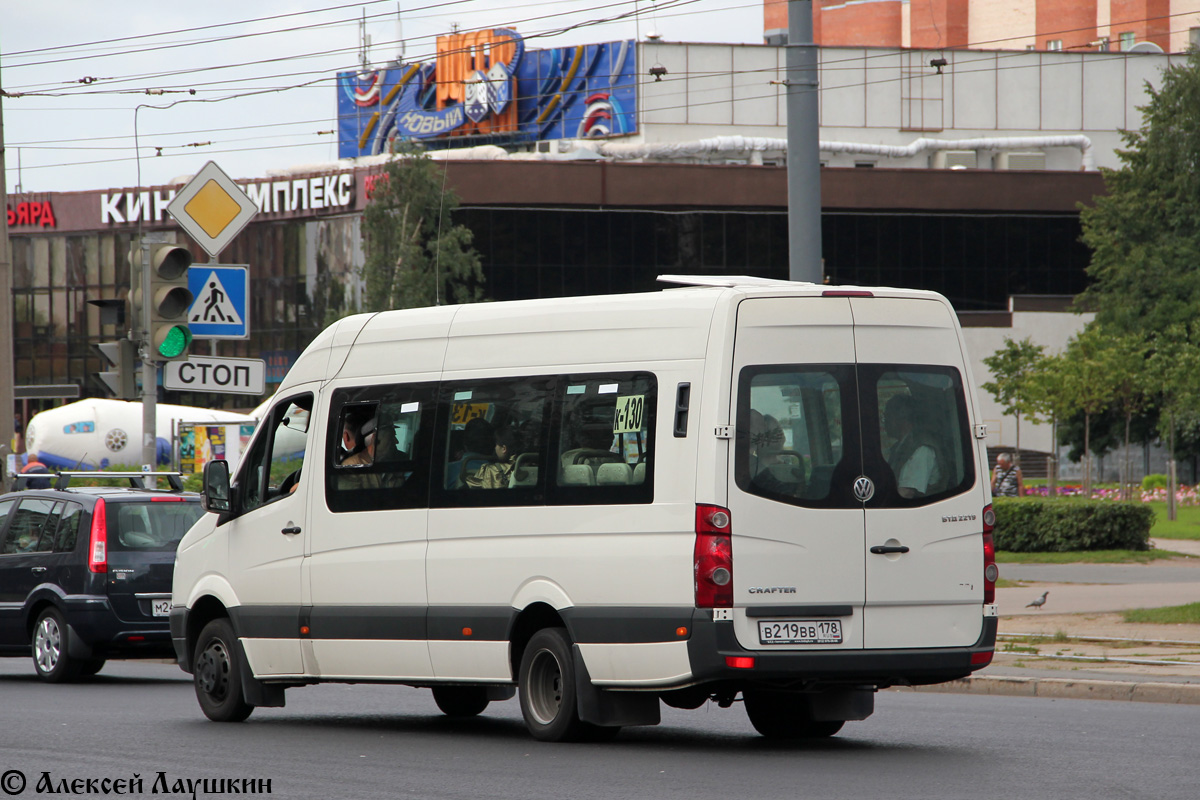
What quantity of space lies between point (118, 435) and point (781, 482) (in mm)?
38183

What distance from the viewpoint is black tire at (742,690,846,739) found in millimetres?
10172

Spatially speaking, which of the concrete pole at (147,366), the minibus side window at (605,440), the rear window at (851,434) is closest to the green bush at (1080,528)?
the concrete pole at (147,366)

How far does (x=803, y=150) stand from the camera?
1489 cm

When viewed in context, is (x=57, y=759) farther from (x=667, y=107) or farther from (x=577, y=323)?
(x=667, y=107)

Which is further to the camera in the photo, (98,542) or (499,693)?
(98,542)

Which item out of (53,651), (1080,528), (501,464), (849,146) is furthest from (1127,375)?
(501,464)

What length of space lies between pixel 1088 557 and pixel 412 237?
38682 mm

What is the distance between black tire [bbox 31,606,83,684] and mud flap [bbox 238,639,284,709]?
12.2 feet

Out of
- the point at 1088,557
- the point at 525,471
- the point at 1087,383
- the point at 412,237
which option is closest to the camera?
the point at 525,471

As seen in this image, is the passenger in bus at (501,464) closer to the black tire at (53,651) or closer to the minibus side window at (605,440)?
the minibus side window at (605,440)

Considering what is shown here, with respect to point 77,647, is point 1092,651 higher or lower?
lower

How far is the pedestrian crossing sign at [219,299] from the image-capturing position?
15.5m

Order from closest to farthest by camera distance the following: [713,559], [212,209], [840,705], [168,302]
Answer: [713,559]
[840,705]
[168,302]
[212,209]

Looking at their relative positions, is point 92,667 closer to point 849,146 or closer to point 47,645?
point 47,645
